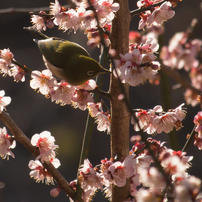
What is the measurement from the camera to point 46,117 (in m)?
2.63

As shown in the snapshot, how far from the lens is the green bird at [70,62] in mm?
704

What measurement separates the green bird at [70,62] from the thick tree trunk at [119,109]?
65mm

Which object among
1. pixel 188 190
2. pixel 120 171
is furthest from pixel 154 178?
pixel 120 171

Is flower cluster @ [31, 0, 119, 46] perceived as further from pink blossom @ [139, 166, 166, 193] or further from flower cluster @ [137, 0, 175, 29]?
Result: pink blossom @ [139, 166, 166, 193]

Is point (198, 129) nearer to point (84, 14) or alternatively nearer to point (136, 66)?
point (136, 66)

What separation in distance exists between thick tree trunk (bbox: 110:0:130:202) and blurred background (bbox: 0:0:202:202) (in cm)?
171

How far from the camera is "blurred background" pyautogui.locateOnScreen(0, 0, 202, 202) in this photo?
2436 mm

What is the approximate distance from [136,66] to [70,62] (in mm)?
178

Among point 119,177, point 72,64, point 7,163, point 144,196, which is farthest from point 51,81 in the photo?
point 7,163

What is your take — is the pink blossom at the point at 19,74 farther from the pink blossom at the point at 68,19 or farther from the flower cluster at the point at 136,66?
the flower cluster at the point at 136,66

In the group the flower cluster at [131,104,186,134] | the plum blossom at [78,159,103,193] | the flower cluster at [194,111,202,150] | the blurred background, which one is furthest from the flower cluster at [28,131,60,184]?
the blurred background

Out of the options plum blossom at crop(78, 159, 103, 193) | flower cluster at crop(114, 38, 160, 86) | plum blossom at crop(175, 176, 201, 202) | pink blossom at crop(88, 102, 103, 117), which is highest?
flower cluster at crop(114, 38, 160, 86)

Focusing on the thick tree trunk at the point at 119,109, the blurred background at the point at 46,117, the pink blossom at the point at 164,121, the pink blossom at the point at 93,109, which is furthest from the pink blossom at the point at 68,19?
the blurred background at the point at 46,117

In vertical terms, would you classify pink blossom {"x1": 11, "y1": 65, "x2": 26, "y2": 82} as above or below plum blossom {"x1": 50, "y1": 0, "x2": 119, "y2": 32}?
below
